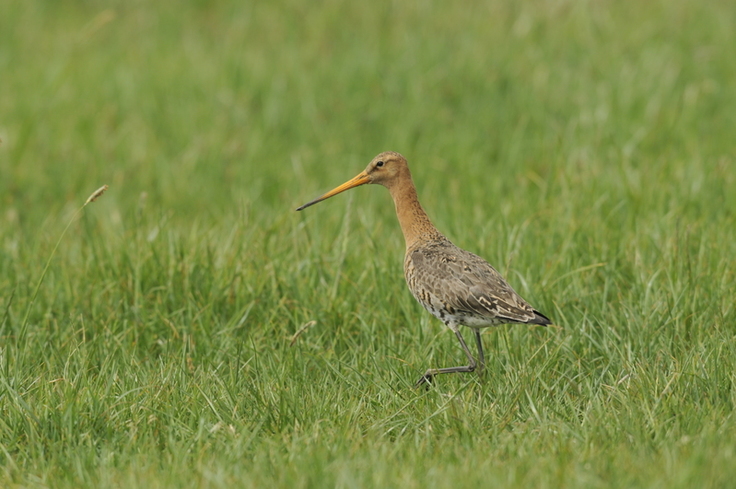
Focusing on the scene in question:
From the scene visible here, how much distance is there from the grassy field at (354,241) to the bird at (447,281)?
10.5 inches

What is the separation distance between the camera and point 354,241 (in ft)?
21.5

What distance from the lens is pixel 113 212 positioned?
7711 mm

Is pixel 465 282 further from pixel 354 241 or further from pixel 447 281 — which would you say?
pixel 354 241

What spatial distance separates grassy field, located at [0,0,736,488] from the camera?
4.09 m

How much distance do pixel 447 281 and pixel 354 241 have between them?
1.73 meters

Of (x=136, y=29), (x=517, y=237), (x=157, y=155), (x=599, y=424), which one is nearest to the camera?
(x=599, y=424)

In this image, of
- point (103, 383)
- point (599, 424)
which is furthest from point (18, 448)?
point (599, 424)

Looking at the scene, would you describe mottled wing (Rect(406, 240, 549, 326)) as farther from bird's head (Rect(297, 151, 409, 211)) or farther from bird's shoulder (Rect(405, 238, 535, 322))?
bird's head (Rect(297, 151, 409, 211))

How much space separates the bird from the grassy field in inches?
10.5

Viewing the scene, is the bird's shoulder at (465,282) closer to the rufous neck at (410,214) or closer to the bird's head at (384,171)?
the rufous neck at (410,214)

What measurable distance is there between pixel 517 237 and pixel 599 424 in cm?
237

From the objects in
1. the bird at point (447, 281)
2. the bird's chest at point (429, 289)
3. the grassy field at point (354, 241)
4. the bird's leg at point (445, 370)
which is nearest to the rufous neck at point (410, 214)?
the bird at point (447, 281)

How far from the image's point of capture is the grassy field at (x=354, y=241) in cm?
409

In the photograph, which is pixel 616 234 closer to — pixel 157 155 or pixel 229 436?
pixel 229 436
